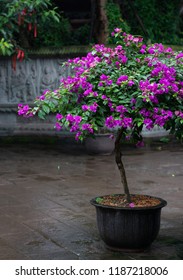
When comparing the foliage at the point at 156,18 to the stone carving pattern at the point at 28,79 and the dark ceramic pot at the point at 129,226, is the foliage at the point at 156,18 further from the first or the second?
the dark ceramic pot at the point at 129,226

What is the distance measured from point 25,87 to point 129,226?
11.8 m

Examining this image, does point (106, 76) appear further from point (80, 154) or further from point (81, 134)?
point (80, 154)

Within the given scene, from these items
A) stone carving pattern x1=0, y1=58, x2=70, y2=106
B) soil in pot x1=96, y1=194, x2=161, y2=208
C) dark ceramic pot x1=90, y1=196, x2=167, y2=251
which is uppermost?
stone carving pattern x1=0, y1=58, x2=70, y2=106

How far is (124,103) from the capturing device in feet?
20.2

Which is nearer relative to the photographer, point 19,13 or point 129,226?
point 129,226

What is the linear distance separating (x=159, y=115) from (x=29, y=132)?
11.6 m

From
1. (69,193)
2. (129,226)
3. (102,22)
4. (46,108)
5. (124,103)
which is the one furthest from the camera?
(102,22)

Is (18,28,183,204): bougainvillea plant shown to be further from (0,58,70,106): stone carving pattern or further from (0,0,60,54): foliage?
(0,58,70,106): stone carving pattern

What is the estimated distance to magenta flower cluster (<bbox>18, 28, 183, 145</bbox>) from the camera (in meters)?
6.11

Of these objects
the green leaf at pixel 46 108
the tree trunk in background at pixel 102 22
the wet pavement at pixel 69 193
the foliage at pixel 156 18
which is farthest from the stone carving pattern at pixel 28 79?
the green leaf at pixel 46 108

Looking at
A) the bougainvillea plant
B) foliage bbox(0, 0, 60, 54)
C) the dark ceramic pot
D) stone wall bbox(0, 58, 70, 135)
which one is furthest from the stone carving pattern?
the dark ceramic pot

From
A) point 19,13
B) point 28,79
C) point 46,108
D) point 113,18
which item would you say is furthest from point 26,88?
point 46,108

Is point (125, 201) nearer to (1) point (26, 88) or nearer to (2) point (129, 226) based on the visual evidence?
(2) point (129, 226)

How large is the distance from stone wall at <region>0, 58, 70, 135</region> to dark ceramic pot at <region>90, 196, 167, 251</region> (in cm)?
1079
